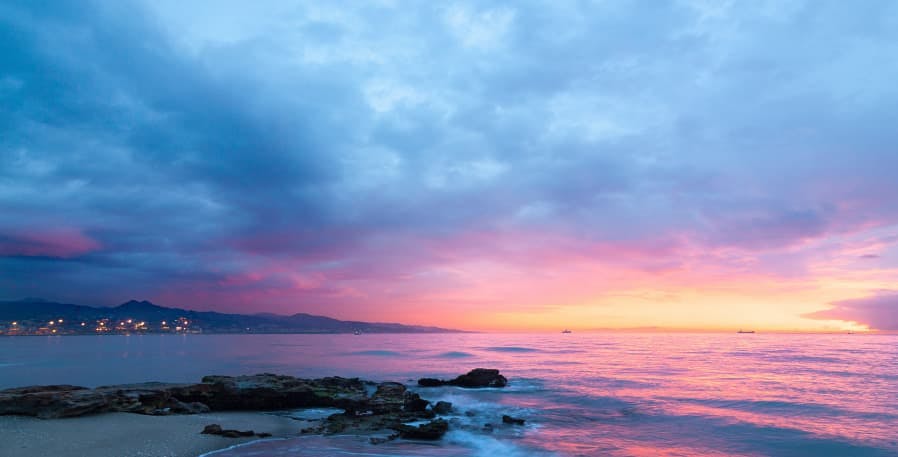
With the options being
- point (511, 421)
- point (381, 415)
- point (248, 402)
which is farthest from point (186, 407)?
point (511, 421)

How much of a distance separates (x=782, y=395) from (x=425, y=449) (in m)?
32.9

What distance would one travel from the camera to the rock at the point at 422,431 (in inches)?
843

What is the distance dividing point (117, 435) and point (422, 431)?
12.6m

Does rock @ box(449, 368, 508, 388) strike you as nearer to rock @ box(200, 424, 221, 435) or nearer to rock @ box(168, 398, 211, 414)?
rock @ box(168, 398, 211, 414)

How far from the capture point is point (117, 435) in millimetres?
18422

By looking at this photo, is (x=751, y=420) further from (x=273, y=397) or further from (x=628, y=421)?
(x=273, y=397)

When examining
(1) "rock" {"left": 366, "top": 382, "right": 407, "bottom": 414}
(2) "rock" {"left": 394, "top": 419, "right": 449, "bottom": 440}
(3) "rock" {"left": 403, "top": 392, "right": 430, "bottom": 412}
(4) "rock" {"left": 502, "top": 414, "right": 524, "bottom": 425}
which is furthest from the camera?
(3) "rock" {"left": 403, "top": 392, "right": 430, "bottom": 412}

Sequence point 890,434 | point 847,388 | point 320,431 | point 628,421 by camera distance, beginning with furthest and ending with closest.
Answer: point 847,388 < point 628,421 < point 890,434 < point 320,431

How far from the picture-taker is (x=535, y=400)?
35875 mm

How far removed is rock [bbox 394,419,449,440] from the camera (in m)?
21.4

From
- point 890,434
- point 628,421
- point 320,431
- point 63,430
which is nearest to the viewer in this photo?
point 63,430

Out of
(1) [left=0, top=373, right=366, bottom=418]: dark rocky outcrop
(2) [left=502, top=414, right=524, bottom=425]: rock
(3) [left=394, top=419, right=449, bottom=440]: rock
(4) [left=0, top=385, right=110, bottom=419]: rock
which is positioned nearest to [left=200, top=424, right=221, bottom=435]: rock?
(1) [left=0, top=373, right=366, bottom=418]: dark rocky outcrop

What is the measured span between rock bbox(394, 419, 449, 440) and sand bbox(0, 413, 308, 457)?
5.07 meters

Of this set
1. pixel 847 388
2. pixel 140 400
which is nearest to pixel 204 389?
pixel 140 400
